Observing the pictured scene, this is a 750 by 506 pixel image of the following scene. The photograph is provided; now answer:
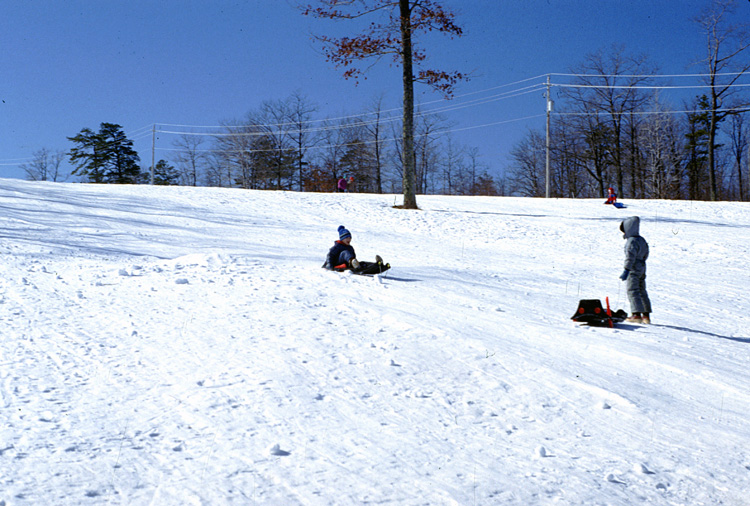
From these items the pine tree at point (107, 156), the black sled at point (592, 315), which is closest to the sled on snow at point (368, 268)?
the black sled at point (592, 315)

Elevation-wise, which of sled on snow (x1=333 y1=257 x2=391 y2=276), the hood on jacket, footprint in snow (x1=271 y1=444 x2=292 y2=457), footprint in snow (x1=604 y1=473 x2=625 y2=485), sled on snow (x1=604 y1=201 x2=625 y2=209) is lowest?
footprint in snow (x1=604 y1=473 x2=625 y2=485)

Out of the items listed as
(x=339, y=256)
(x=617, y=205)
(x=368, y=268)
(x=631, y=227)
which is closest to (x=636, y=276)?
A: (x=631, y=227)

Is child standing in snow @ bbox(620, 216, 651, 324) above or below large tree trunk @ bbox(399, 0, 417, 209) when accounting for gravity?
below

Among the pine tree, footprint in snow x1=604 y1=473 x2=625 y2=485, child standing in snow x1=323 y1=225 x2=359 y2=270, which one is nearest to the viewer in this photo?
footprint in snow x1=604 y1=473 x2=625 y2=485

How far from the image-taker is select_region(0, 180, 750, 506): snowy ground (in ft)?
11.2

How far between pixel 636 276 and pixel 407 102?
1446cm

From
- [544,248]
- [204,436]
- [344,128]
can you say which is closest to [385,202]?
[544,248]

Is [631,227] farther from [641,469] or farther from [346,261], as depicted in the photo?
[641,469]

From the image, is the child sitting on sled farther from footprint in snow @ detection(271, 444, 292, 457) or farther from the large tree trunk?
the large tree trunk

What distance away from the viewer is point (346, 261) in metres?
9.64

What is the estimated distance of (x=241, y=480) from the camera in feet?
10.8

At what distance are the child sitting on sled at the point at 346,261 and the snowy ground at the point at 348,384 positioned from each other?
0.89 feet

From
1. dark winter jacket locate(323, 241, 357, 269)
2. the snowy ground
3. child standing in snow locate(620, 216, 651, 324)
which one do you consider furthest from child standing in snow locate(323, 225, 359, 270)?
child standing in snow locate(620, 216, 651, 324)

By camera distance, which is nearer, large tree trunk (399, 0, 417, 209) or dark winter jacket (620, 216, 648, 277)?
dark winter jacket (620, 216, 648, 277)
